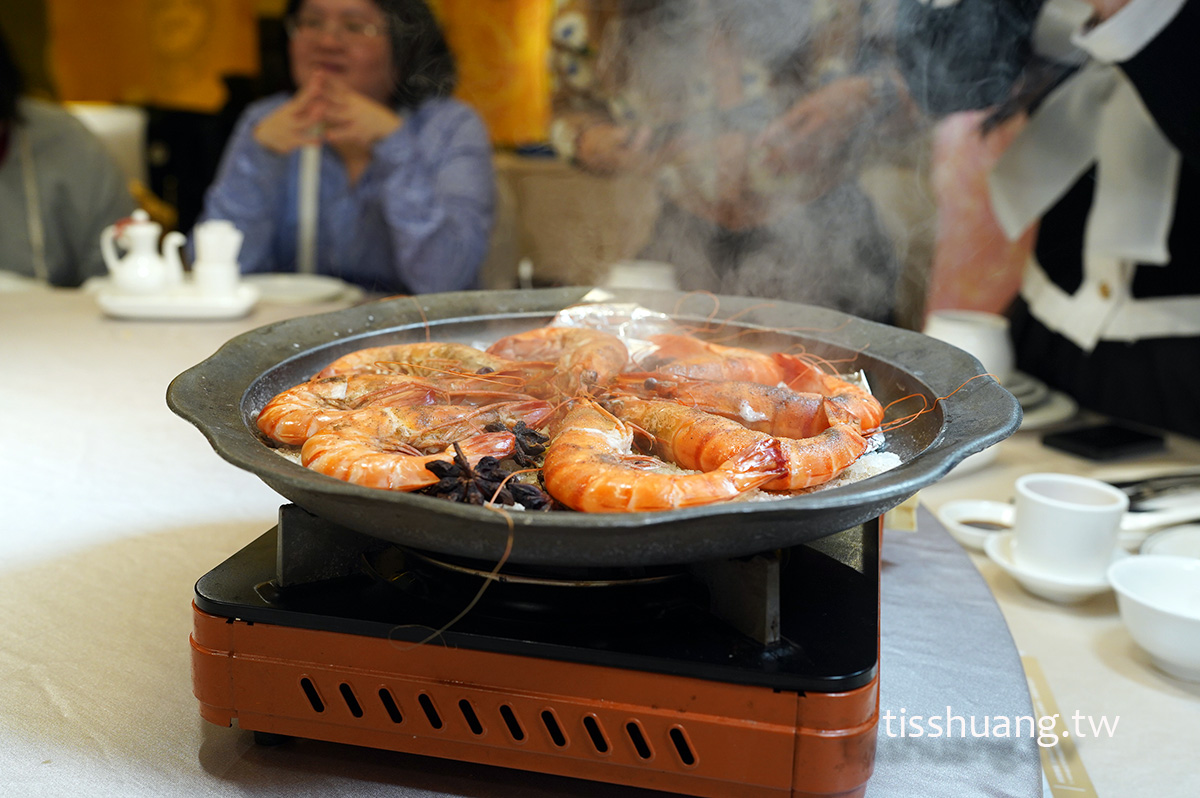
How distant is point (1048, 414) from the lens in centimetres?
213

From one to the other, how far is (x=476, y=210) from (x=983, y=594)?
9.26 ft

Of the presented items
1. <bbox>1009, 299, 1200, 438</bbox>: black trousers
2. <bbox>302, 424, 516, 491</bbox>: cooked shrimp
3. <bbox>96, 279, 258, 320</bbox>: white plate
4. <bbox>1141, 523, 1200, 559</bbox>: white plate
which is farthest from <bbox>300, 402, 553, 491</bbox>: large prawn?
<bbox>1009, 299, 1200, 438</bbox>: black trousers

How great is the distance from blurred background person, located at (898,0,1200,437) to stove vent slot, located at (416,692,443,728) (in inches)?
76.6

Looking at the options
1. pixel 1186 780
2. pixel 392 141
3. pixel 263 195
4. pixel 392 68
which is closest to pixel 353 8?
pixel 392 68

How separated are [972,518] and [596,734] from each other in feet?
3.64

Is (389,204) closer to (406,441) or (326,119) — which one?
(326,119)

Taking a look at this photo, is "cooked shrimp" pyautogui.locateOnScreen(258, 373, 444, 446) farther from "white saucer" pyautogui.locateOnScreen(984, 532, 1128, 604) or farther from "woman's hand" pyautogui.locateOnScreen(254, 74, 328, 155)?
"woman's hand" pyautogui.locateOnScreen(254, 74, 328, 155)

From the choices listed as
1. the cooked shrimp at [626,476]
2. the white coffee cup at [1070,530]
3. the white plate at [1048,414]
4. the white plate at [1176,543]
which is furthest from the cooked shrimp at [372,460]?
the white plate at [1048,414]

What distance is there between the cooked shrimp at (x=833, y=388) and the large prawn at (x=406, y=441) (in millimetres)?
388

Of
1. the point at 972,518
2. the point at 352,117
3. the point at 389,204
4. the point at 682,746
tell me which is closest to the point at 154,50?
the point at 352,117

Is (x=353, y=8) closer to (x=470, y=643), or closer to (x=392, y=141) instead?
(x=392, y=141)

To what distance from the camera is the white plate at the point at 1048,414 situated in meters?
2.09

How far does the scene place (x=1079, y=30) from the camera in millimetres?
2145

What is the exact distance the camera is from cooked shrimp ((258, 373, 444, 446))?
3.45ft
